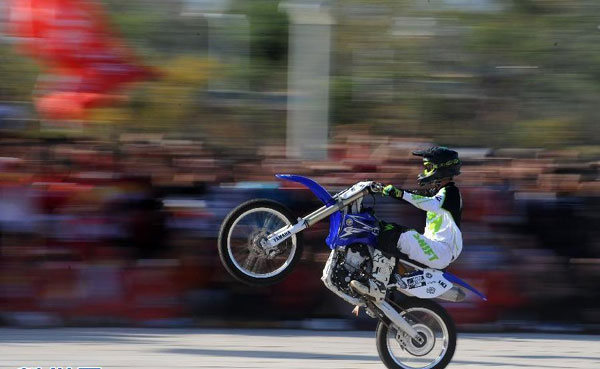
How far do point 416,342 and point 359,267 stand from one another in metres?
0.67

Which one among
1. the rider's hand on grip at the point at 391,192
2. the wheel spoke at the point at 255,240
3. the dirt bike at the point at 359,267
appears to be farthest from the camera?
the wheel spoke at the point at 255,240

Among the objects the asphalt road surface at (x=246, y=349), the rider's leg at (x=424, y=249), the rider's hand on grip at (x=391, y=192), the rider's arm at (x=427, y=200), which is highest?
the rider's hand on grip at (x=391, y=192)

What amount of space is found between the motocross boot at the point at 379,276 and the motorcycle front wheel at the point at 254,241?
1.85ft

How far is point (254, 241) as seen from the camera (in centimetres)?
668

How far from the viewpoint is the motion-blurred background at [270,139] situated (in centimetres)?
867

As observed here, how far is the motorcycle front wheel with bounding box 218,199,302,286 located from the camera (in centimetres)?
670

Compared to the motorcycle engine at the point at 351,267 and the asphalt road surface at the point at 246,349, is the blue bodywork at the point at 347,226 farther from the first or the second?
the asphalt road surface at the point at 246,349

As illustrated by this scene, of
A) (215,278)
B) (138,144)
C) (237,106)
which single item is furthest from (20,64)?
(215,278)

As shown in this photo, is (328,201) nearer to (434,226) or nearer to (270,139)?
(434,226)

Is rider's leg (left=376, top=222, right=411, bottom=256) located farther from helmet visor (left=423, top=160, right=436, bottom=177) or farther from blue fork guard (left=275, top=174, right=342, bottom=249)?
helmet visor (left=423, top=160, right=436, bottom=177)

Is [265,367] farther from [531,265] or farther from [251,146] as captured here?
[251,146]

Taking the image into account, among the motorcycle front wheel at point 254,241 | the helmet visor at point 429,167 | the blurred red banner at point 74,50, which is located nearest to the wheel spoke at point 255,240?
the motorcycle front wheel at point 254,241

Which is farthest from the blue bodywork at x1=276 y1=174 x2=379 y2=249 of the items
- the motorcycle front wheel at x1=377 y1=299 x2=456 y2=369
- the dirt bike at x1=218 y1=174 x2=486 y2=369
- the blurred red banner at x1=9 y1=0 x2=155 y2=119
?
the blurred red banner at x1=9 y1=0 x2=155 y2=119

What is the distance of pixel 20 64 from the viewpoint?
11.8 meters
